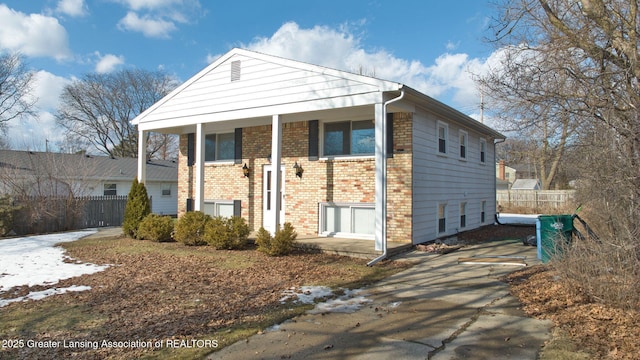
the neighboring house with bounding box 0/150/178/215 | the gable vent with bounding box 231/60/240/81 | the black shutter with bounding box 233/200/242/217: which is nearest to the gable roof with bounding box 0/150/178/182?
the neighboring house with bounding box 0/150/178/215

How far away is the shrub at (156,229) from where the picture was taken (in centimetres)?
1227

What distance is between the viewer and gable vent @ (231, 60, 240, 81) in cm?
1190

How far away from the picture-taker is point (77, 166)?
1922 cm

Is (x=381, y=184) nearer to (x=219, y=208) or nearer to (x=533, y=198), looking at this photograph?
(x=219, y=208)

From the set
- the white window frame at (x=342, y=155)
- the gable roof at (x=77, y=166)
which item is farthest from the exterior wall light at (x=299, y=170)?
the gable roof at (x=77, y=166)

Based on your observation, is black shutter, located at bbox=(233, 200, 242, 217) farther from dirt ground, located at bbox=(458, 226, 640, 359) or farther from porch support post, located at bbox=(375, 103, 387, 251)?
dirt ground, located at bbox=(458, 226, 640, 359)

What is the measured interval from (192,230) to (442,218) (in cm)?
724

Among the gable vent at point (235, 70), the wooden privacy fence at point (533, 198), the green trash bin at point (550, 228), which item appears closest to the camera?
the green trash bin at point (550, 228)

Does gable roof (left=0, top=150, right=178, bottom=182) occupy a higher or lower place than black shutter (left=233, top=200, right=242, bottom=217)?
higher

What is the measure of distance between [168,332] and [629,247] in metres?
5.39

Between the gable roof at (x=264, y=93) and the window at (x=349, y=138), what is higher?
the gable roof at (x=264, y=93)

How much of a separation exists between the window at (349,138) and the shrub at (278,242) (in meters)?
3.11

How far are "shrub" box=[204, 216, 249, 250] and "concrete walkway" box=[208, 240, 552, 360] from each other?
15.2 ft

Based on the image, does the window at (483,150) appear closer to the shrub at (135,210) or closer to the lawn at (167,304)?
the lawn at (167,304)
